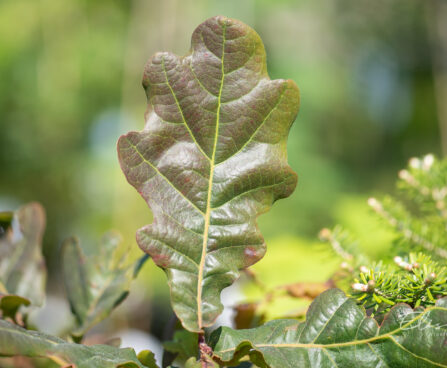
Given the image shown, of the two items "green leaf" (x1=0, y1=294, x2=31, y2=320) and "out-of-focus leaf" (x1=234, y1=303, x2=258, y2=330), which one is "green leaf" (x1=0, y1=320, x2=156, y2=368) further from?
"out-of-focus leaf" (x1=234, y1=303, x2=258, y2=330)

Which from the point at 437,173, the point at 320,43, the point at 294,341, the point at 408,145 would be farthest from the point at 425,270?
the point at 408,145

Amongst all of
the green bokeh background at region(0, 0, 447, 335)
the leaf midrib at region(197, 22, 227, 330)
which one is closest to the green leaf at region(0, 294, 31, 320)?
the leaf midrib at region(197, 22, 227, 330)

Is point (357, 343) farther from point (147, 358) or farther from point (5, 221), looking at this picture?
point (5, 221)

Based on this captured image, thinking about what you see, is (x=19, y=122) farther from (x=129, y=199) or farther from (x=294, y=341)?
(x=294, y=341)

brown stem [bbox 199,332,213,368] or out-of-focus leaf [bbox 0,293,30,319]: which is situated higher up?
brown stem [bbox 199,332,213,368]

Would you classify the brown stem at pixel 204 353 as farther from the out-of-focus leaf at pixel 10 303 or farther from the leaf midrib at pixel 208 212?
the out-of-focus leaf at pixel 10 303

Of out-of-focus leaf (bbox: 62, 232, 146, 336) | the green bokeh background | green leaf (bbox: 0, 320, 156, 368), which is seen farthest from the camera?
the green bokeh background

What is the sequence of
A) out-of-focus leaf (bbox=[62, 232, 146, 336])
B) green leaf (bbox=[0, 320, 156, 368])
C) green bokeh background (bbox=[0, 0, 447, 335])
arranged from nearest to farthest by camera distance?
green leaf (bbox=[0, 320, 156, 368]), out-of-focus leaf (bbox=[62, 232, 146, 336]), green bokeh background (bbox=[0, 0, 447, 335])
